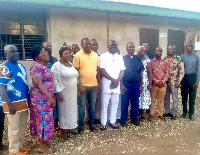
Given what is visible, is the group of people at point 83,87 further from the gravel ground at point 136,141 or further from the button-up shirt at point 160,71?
the gravel ground at point 136,141

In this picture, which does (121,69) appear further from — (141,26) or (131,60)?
(141,26)

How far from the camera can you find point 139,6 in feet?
25.5

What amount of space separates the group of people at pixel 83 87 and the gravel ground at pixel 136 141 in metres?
0.21

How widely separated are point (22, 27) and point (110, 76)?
13.1ft

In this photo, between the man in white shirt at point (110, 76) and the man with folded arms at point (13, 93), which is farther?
the man in white shirt at point (110, 76)

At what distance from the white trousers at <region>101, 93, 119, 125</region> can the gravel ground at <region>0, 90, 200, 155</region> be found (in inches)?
10.2

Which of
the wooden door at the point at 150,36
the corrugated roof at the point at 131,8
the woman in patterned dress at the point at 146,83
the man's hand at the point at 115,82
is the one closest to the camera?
the man's hand at the point at 115,82

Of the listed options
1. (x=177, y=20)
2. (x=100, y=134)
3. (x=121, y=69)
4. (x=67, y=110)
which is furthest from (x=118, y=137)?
(x=177, y=20)

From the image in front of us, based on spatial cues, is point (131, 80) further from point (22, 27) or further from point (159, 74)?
point (22, 27)

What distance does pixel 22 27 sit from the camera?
645 centimetres

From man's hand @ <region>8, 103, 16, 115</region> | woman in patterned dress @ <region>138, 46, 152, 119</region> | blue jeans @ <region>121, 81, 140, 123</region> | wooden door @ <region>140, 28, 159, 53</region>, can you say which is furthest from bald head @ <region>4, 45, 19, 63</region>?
wooden door @ <region>140, 28, 159, 53</region>

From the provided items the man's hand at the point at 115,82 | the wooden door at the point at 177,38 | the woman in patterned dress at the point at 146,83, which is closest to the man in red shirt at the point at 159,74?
the woman in patterned dress at the point at 146,83

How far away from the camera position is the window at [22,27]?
6.22 metres

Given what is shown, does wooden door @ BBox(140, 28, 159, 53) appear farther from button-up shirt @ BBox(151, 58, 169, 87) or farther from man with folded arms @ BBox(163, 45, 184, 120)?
button-up shirt @ BBox(151, 58, 169, 87)
